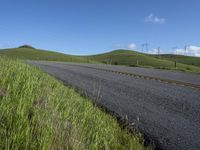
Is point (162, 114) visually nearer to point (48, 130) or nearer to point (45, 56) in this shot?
point (48, 130)

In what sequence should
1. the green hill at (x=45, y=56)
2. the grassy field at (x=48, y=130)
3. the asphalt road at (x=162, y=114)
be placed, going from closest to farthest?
the grassy field at (x=48, y=130)
the asphalt road at (x=162, y=114)
the green hill at (x=45, y=56)

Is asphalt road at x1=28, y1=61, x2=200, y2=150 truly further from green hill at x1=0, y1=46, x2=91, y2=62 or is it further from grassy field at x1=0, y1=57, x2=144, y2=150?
green hill at x1=0, y1=46, x2=91, y2=62

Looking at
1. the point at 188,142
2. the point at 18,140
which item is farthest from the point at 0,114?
the point at 188,142

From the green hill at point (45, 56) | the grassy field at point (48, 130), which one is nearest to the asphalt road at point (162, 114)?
the grassy field at point (48, 130)

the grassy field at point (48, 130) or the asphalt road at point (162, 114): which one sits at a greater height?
the grassy field at point (48, 130)

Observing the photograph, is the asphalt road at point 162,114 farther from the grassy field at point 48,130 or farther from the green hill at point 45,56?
the green hill at point 45,56

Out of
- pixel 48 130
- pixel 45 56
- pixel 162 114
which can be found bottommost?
pixel 45 56

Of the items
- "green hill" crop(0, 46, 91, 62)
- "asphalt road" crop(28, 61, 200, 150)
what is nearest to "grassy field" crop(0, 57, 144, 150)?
"asphalt road" crop(28, 61, 200, 150)

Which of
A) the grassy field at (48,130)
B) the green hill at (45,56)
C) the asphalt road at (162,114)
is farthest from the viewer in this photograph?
the green hill at (45,56)

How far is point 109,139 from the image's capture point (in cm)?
474

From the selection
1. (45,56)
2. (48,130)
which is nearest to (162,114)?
(48,130)

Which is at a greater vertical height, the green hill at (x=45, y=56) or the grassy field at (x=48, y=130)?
the grassy field at (x=48, y=130)

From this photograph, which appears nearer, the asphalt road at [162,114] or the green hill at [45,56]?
the asphalt road at [162,114]

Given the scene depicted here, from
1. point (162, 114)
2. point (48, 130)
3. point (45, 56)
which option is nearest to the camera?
point (48, 130)
